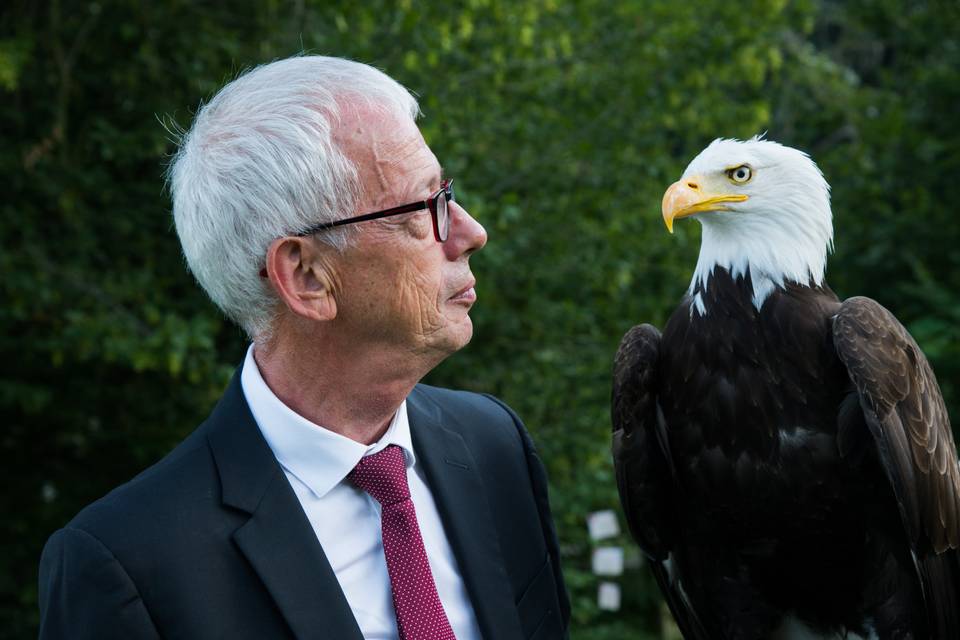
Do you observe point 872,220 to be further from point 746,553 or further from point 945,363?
point 746,553

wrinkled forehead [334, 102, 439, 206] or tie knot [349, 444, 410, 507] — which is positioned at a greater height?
wrinkled forehead [334, 102, 439, 206]

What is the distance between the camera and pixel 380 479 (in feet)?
7.73

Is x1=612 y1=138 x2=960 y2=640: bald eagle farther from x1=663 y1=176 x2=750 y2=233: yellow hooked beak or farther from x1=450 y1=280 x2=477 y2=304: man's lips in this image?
x1=450 y1=280 x2=477 y2=304: man's lips

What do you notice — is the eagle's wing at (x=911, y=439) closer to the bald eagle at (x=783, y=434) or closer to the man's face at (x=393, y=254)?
the bald eagle at (x=783, y=434)

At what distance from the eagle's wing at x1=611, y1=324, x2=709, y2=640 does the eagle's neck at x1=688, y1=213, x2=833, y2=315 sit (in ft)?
0.69

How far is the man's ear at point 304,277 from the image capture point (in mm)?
2330

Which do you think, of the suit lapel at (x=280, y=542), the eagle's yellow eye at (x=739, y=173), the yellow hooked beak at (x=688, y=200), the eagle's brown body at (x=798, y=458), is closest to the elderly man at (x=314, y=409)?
the suit lapel at (x=280, y=542)

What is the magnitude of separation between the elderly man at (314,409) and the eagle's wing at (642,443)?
0.92 m

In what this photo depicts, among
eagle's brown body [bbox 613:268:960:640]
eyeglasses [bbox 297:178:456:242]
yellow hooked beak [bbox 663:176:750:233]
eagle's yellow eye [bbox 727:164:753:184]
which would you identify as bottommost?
eagle's brown body [bbox 613:268:960:640]

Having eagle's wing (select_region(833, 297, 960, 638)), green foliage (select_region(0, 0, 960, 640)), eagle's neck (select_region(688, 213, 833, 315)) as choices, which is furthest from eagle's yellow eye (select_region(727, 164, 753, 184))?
green foliage (select_region(0, 0, 960, 640))

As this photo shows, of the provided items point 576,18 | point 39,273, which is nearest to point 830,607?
point 39,273

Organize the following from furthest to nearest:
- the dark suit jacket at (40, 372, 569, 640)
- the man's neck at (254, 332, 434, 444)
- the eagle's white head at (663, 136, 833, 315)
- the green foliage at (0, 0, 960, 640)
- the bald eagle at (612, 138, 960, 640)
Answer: the green foliage at (0, 0, 960, 640)
the eagle's white head at (663, 136, 833, 315)
the bald eagle at (612, 138, 960, 640)
the man's neck at (254, 332, 434, 444)
the dark suit jacket at (40, 372, 569, 640)

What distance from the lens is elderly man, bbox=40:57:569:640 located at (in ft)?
7.09

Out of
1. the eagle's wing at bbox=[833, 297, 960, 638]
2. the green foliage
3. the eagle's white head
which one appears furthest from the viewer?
the green foliage
